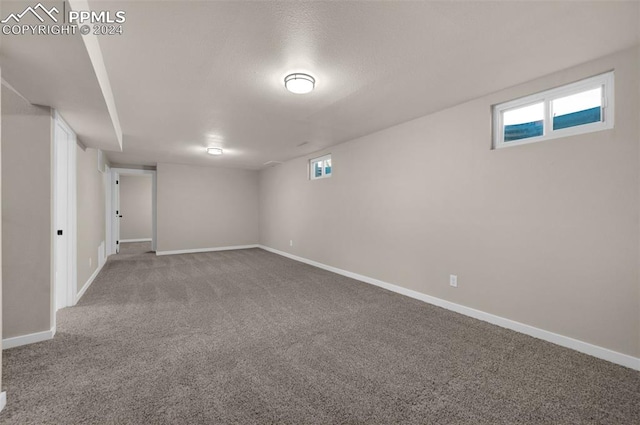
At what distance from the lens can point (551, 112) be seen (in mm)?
2576

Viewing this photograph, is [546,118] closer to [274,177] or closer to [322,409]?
[322,409]

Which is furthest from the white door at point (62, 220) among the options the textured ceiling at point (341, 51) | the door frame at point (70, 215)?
the textured ceiling at point (341, 51)

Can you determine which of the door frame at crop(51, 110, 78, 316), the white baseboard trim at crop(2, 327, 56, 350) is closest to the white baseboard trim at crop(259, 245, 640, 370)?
the white baseboard trim at crop(2, 327, 56, 350)

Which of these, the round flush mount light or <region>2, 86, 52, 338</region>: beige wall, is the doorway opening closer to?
<region>2, 86, 52, 338</region>: beige wall

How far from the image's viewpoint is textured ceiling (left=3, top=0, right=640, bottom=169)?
5.70 feet

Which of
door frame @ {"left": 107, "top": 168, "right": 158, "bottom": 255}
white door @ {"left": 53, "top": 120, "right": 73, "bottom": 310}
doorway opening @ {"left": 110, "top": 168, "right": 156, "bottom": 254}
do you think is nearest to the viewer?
white door @ {"left": 53, "top": 120, "right": 73, "bottom": 310}

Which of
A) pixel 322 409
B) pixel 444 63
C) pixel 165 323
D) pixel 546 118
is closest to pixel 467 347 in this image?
pixel 322 409

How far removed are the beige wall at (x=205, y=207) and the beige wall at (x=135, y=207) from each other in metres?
2.73

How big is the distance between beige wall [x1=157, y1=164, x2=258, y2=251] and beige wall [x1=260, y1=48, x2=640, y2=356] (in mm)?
4566

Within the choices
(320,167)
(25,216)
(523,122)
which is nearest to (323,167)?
(320,167)

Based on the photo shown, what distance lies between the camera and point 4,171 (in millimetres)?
2387

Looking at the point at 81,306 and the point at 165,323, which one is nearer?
the point at 165,323

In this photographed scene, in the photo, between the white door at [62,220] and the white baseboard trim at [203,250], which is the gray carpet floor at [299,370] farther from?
the white baseboard trim at [203,250]

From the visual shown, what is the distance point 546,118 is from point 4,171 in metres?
5.01
